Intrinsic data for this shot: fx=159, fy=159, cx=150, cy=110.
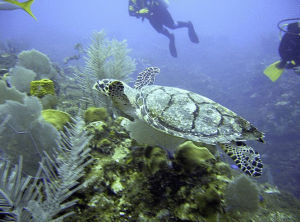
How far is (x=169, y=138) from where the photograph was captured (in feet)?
7.91

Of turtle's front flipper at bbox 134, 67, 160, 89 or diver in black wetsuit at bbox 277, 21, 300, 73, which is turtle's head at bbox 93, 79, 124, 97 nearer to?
turtle's front flipper at bbox 134, 67, 160, 89

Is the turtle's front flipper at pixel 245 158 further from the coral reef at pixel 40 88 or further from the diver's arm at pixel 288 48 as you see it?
the diver's arm at pixel 288 48

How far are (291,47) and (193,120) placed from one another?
6846mm

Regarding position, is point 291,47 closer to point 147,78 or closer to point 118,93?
point 147,78

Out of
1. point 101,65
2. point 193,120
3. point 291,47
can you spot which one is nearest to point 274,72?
point 291,47

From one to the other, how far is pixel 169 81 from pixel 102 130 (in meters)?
17.2

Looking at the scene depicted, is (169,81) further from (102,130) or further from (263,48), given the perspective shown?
(263,48)

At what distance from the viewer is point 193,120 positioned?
256cm

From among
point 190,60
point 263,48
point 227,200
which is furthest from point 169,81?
point 263,48

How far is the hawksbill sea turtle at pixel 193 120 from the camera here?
247 cm

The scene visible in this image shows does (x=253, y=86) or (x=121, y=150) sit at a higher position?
(x=121, y=150)

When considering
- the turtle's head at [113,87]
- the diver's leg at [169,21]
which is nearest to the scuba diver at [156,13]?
the diver's leg at [169,21]

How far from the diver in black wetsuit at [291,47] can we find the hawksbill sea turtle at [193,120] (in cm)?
608

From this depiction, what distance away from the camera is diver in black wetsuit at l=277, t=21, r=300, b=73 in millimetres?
6289
